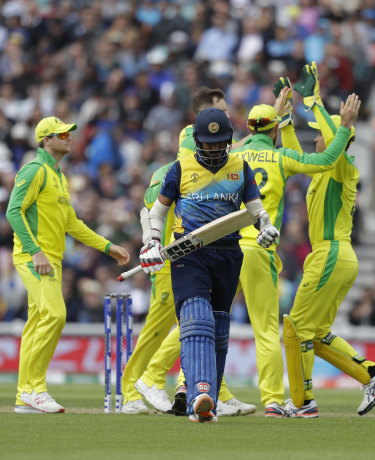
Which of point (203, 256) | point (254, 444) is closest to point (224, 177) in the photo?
point (203, 256)

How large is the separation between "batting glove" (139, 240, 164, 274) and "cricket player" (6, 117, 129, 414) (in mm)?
1713

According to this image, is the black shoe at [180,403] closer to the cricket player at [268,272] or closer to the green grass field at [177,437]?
the green grass field at [177,437]

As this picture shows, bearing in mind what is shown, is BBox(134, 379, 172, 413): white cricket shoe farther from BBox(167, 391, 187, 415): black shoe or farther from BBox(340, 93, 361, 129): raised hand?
BBox(340, 93, 361, 129): raised hand

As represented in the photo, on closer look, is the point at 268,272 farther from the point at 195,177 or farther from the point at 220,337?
the point at 195,177

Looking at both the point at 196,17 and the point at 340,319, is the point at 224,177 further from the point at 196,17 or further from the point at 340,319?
the point at 196,17

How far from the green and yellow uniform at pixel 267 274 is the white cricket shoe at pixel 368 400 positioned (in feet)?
2.37

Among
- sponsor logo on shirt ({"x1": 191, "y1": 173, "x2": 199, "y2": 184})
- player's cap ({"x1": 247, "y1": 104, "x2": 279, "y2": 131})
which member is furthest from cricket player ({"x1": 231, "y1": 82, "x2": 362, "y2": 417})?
sponsor logo on shirt ({"x1": 191, "y1": 173, "x2": 199, "y2": 184})

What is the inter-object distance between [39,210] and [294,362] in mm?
2635

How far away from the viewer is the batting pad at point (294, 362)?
384 inches

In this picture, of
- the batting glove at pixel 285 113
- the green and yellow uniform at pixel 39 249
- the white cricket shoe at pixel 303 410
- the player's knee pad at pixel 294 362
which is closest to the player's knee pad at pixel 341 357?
the player's knee pad at pixel 294 362

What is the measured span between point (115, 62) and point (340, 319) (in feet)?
23.0

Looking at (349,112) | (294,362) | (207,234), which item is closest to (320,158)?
(349,112)

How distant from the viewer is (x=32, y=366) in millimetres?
9852

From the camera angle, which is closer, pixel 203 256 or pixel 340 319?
pixel 203 256
